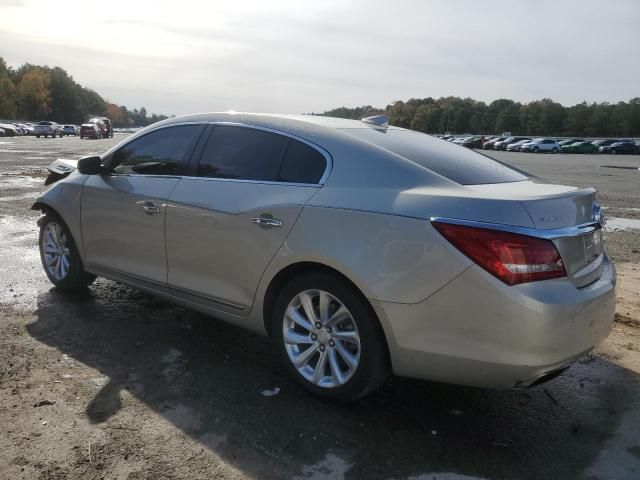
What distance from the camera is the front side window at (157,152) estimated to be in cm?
443

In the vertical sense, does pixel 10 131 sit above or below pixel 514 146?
below

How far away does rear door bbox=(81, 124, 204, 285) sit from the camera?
4.38m

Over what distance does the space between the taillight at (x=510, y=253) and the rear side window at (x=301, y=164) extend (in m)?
1.07

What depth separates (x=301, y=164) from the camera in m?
3.71

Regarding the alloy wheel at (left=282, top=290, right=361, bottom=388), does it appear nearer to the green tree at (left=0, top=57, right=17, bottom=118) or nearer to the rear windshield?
the rear windshield

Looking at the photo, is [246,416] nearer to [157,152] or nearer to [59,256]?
[157,152]

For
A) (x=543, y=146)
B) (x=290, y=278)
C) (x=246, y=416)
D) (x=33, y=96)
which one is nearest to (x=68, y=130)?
(x=33, y=96)

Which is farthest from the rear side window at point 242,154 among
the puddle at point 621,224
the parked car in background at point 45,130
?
the parked car in background at point 45,130

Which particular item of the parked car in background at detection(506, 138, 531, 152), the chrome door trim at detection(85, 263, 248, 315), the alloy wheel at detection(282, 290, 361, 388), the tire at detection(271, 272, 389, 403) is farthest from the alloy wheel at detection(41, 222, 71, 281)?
the parked car in background at detection(506, 138, 531, 152)

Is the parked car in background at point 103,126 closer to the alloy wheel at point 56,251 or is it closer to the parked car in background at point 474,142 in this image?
the parked car in background at point 474,142

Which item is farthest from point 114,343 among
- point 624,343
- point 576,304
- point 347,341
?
point 624,343

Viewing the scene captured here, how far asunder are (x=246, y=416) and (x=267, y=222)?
1.15 m

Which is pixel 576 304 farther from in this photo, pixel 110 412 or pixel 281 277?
pixel 110 412

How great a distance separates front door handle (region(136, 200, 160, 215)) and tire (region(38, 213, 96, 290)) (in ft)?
4.01
